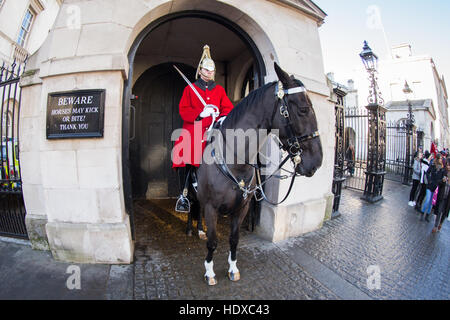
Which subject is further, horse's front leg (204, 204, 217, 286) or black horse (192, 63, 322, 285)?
horse's front leg (204, 204, 217, 286)

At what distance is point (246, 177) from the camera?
9.27 feet

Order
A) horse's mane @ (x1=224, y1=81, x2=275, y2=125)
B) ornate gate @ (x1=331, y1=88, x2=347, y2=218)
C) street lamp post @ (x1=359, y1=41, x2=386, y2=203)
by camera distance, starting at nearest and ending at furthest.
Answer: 1. horse's mane @ (x1=224, y1=81, x2=275, y2=125)
2. ornate gate @ (x1=331, y1=88, x2=347, y2=218)
3. street lamp post @ (x1=359, y1=41, x2=386, y2=203)

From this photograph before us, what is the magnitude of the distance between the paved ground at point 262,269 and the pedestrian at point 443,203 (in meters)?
0.42

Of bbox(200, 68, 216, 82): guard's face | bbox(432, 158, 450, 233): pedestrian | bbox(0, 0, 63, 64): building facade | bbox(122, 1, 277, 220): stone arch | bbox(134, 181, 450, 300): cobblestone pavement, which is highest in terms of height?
bbox(0, 0, 63, 64): building facade

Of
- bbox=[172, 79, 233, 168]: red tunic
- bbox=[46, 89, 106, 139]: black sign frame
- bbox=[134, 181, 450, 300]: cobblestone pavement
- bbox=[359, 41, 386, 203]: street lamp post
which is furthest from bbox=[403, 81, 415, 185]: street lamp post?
bbox=[46, 89, 106, 139]: black sign frame

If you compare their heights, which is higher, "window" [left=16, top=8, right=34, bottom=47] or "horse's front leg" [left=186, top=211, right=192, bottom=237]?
"window" [left=16, top=8, right=34, bottom=47]

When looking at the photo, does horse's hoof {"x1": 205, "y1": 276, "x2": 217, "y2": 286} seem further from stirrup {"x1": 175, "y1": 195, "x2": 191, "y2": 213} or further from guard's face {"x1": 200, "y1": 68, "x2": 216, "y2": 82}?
guard's face {"x1": 200, "y1": 68, "x2": 216, "y2": 82}

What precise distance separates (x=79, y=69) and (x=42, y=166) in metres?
1.56

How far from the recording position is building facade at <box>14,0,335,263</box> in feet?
10.5

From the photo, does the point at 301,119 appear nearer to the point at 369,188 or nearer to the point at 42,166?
the point at 42,166

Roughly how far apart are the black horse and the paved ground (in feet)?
1.41

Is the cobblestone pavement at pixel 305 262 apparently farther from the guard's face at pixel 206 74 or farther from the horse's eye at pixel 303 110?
the guard's face at pixel 206 74

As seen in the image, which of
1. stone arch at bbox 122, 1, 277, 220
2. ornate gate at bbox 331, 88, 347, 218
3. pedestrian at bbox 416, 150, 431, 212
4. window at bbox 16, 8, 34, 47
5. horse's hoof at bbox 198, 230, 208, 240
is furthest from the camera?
window at bbox 16, 8, 34, 47
